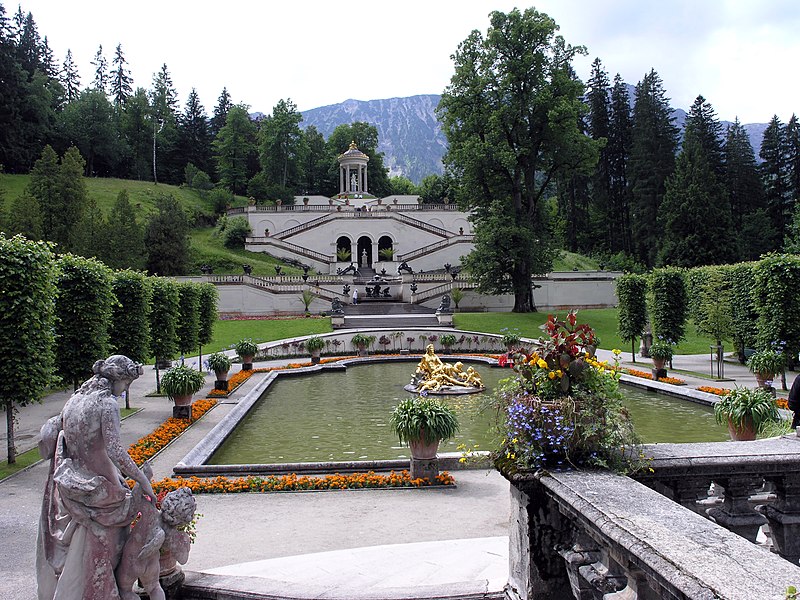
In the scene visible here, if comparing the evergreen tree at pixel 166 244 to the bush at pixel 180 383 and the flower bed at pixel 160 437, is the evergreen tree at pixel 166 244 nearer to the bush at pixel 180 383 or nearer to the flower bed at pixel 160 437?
the flower bed at pixel 160 437

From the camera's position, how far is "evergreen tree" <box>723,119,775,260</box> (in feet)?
184

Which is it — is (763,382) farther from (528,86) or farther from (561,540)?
(528,86)

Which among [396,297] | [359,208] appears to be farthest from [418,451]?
[359,208]

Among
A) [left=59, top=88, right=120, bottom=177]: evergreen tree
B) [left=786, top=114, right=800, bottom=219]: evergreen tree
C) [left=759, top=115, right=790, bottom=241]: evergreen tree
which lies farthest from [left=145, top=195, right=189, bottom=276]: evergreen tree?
[left=786, top=114, right=800, bottom=219]: evergreen tree

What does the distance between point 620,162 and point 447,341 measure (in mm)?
47605

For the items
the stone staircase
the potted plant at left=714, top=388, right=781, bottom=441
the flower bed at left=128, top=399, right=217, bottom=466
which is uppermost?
the stone staircase

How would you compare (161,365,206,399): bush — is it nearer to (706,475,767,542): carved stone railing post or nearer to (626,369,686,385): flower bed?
(706,475,767,542): carved stone railing post

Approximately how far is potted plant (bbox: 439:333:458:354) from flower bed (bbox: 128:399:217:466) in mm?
15514

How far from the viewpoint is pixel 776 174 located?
62.1 metres

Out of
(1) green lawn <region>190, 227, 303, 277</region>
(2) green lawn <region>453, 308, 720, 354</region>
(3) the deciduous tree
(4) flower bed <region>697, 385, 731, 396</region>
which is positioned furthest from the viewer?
(1) green lawn <region>190, 227, 303, 277</region>

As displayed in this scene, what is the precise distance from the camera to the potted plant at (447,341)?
101ft

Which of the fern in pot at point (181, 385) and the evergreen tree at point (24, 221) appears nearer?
the fern in pot at point (181, 385)

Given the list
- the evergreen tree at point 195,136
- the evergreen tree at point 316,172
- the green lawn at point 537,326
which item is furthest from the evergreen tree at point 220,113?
the green lawn at point 537,326

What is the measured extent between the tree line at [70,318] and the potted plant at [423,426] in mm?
7402
